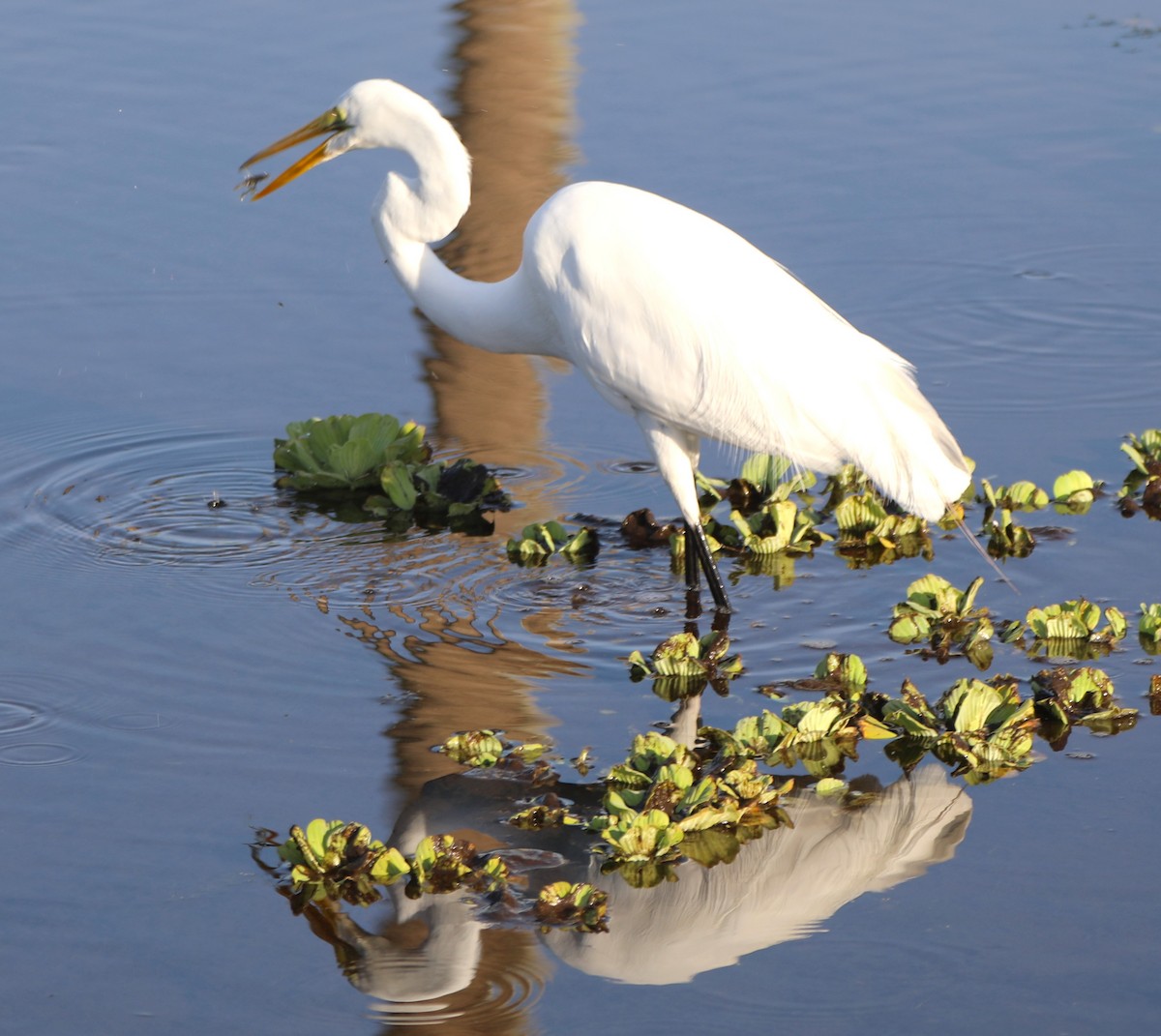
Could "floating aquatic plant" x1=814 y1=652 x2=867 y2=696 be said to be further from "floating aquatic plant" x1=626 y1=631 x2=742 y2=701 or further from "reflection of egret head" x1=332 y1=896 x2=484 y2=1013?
"reflection of egret head" x1=332 y1=896 x2=484 y2=1013

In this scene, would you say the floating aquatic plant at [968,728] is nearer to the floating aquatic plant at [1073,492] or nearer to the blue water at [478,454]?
the blue water at [478,454]

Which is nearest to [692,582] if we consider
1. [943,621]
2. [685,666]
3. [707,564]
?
[707,564]

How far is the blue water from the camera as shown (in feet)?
10.7

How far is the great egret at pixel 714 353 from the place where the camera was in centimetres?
467

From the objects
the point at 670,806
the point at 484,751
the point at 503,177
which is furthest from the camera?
the point at 503,177

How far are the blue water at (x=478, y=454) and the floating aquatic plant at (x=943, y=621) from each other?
0.34 ft

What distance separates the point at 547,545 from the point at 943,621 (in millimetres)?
1160

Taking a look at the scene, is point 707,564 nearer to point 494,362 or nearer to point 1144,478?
point 1144,478

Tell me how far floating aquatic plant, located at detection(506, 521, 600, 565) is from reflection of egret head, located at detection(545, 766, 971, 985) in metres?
1.41

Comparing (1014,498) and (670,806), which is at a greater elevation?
(1014,498)

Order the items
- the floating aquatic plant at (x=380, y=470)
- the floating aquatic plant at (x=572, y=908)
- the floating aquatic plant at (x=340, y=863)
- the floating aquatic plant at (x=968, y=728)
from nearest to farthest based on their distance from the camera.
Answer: the floating aquatic plant at (x=572, y=908) → the floating aquatic plant at (x=340, y=863) → the floating aquatic plant at (x=968, y=728) → the floating aquatic plant at (x=380, y=470)

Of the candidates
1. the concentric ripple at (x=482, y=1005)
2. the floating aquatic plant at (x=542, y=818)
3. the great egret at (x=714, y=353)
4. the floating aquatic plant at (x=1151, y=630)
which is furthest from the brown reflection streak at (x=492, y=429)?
the floating aquatic plant at (x=1151, y=630)

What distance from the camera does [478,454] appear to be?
5.89 meters

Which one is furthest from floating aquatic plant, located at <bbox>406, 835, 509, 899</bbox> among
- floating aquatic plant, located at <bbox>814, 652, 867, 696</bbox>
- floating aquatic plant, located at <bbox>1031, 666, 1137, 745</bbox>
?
floating aquatic plant, located at <bbox>1031, 666, 1137, 745</bbox>
